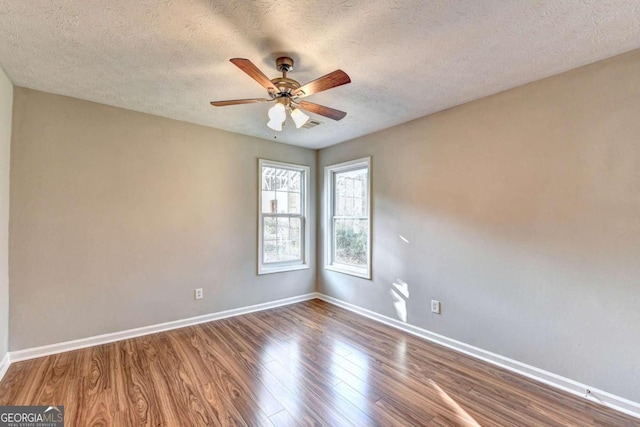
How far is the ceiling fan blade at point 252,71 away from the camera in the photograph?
5.24 feet

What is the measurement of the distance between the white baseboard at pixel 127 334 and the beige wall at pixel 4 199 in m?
0.19

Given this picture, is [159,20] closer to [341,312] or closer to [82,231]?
[82,231]

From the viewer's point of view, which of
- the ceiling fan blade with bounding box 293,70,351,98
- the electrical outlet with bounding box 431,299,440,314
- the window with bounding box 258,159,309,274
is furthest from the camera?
the window with bounding box 258,159,309,274

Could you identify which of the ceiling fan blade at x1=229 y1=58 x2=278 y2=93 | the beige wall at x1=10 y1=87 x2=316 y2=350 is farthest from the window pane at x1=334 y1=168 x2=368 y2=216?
the ceiling fan blade at x1=229 y1=58 x2=278 y2=93

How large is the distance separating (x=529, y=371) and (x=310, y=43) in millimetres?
3050

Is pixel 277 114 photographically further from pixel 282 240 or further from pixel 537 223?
pixel 282 240

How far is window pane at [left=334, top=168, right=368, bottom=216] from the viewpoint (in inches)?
157

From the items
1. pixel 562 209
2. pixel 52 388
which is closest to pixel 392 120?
pixel 562 209

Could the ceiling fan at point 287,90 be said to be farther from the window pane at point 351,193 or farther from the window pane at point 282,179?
the window pane at point 282,179

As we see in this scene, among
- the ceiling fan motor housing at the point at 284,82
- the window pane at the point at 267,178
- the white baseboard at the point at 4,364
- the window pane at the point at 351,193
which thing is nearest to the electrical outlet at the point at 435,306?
the window pane at the point at 351,193

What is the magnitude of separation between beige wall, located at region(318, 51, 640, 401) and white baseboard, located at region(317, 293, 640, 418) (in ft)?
0.17

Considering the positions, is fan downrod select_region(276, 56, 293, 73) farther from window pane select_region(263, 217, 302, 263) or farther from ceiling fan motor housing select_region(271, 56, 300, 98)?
Result: window pane select_region(263, 217, 302, 263)

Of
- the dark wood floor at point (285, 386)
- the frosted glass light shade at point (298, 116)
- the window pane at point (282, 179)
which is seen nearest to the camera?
the dark wood floor at point (285, 386)

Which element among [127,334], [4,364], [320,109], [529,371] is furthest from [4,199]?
[529,371]
